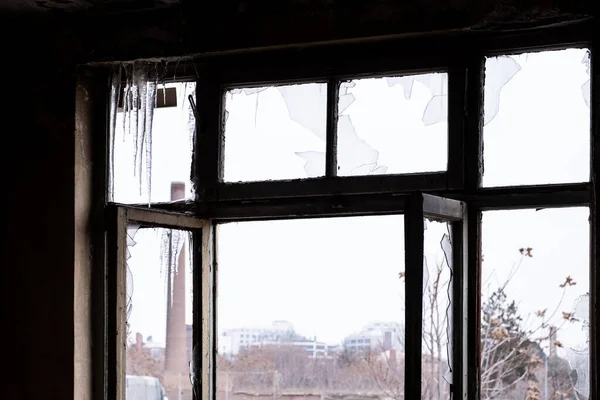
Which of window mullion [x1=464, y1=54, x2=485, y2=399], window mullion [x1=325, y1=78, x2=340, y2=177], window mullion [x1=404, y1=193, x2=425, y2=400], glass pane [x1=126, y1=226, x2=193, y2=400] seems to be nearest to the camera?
window mullion [x1=404, y1=193, x2=425, y2=400]

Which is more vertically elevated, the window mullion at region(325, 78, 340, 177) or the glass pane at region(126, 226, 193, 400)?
the window mullion at region(325, 78, 340, 177)

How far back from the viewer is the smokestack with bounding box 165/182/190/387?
3381 millimetres

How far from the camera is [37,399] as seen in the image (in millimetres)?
3381

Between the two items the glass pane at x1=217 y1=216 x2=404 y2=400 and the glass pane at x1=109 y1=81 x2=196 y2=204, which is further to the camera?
the glass pane at x1=109 y1=81 x2=196 y2=204

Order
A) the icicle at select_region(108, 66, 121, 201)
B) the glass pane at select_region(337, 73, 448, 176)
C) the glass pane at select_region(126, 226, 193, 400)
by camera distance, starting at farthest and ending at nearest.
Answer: the icicle at select_region(108, 66, 121, 201), the glass pane at select_region(126, 226, 193, 400), the glass pane at select_region(337, 73, 448, 176)

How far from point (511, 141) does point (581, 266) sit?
1.58 ft

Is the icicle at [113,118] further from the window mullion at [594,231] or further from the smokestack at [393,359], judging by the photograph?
the window mullion at [594,231]

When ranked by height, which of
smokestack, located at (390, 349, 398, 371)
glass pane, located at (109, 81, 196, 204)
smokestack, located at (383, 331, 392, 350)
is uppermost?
glass pane, located at (109, 81, 196, 204)

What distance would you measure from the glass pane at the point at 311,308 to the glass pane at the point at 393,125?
0.21 meters

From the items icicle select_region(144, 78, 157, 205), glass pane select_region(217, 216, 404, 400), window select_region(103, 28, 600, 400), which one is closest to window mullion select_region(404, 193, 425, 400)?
window select_region(103, 28, 600, 400)

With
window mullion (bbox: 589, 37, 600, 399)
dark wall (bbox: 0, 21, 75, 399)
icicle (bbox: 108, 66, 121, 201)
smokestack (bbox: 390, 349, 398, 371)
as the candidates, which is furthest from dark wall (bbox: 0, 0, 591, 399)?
smokestack (bbox: 390, 349, 398, 371)

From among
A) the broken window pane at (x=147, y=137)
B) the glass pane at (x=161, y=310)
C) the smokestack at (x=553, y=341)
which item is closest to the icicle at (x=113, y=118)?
the broken window pane at (x=147, y=137)

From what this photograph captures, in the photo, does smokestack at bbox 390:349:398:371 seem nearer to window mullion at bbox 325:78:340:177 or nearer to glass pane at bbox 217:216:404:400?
glass pane at bbox 217:216:404:400

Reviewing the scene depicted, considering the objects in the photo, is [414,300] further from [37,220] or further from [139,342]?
[37,220]
